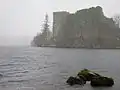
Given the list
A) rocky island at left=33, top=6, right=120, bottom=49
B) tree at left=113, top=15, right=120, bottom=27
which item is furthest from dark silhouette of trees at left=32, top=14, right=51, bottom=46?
tree at left=113, top=15, right=120, bottom=27

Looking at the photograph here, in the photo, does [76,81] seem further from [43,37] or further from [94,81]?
[43,37]

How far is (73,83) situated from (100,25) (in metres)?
89.0

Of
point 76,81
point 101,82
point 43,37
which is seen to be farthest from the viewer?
point 43,37

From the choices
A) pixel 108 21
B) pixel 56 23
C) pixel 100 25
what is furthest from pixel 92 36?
pixel 56 23

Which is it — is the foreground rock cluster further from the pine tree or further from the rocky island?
the pine tree

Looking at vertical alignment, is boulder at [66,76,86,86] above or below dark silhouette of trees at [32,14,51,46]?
below

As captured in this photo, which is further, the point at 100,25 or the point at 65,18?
the point at 65,18

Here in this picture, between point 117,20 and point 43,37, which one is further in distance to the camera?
point 43,37

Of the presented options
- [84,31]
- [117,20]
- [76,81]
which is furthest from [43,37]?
[76,81]

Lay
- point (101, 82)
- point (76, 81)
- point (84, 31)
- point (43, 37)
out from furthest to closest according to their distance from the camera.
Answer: point (43, 37) < point (84, 31) < point (76, 81) < point (101, 82)

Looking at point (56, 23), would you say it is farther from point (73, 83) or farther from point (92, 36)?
point (73, 83)

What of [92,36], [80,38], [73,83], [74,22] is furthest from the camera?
[74,22]

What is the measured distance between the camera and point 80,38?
110688 mm

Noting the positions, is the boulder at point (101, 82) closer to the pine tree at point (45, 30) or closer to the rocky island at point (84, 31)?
the rocky island at point (84, 31)
